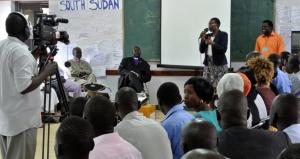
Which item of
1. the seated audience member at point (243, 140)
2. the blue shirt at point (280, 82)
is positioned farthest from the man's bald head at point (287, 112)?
the blue shirt at point (280, 82)

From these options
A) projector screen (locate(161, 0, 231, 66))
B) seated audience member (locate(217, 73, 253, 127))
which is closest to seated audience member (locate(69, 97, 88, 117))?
seated audience member (locate(217, 73, 253, 127))

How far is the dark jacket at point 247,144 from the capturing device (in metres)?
2.24

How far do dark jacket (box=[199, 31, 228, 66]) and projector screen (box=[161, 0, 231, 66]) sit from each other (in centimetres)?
99

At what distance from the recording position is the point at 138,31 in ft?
29.6

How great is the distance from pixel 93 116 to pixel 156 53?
270 inches

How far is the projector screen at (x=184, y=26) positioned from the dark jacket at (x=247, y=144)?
19.3 ft

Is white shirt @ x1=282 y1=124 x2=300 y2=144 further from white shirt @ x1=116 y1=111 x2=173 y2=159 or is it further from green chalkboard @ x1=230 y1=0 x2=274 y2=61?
green chalkboard @ x1=230 y1=0 x2=274 y2=61

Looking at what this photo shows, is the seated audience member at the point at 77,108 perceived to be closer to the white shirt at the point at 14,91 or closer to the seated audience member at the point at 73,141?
the white shirt at the point at 14,91

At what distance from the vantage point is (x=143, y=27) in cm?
896

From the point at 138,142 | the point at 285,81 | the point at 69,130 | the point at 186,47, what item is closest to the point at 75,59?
the point at 186,47

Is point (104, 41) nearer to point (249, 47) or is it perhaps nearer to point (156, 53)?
point (156, 53)

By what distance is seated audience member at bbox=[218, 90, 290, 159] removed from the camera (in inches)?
88.1

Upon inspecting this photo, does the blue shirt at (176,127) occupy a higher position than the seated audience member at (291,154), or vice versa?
the seated audience member at (291,154)

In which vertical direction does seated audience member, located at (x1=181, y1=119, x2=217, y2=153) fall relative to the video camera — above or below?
below
